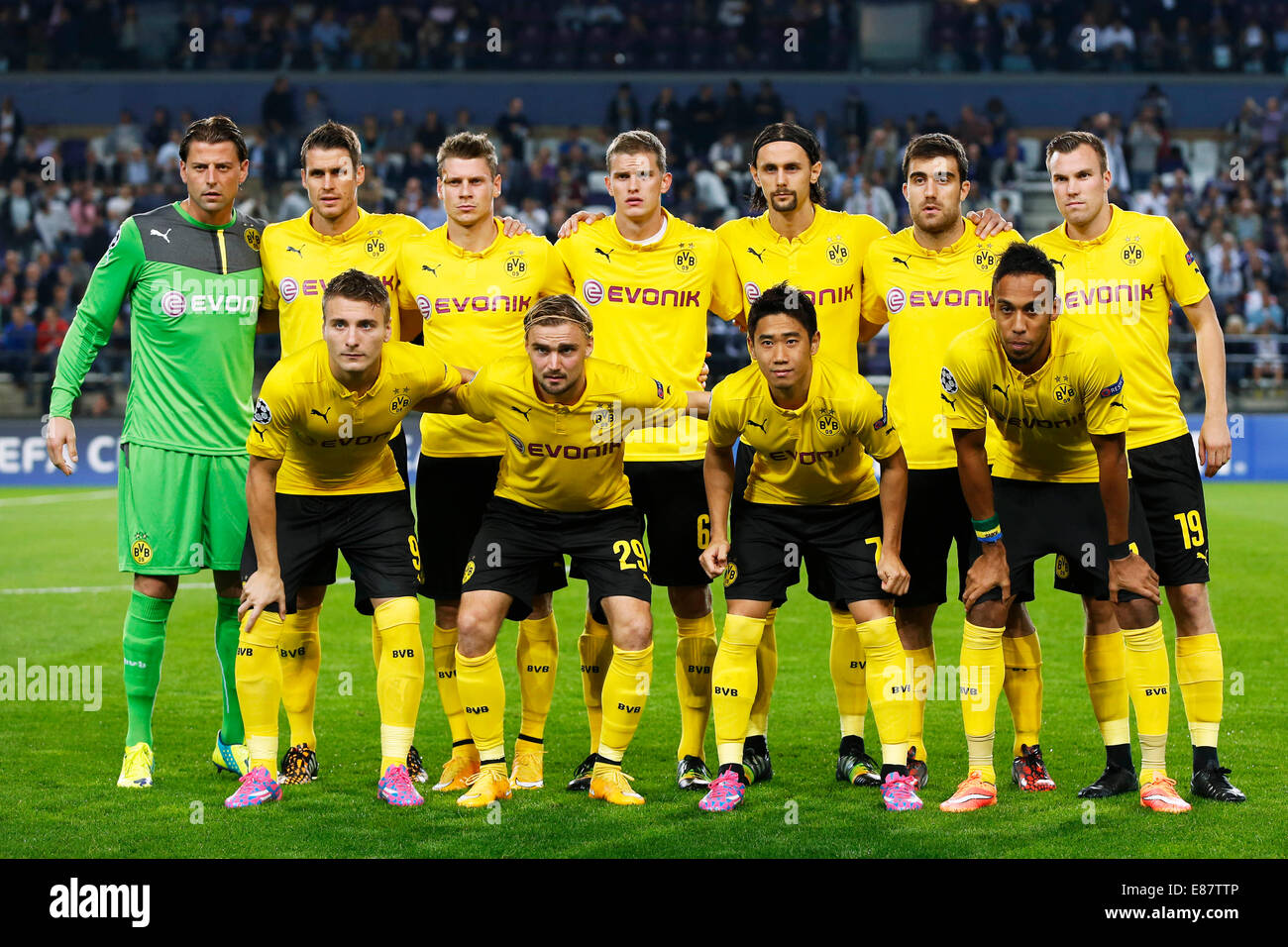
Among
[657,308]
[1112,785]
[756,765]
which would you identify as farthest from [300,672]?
[1112,785]

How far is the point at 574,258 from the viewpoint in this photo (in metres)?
6.10

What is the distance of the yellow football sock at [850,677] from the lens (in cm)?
605

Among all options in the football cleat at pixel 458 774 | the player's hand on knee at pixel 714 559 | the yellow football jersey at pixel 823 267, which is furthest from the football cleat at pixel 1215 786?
the football cleat at pixel 458 774

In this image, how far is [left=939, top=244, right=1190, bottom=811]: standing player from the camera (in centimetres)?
517

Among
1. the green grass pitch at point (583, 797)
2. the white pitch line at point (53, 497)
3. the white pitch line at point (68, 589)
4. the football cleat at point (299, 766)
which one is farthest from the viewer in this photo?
the white pitch line at point (53, 497)

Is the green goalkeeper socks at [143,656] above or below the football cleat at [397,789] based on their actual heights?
above

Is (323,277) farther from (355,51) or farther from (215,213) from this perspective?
(355,51)

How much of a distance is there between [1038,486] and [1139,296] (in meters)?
0.84

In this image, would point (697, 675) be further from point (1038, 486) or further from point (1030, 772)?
point (1038, 486)

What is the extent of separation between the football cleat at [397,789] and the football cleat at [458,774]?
28 centimetres

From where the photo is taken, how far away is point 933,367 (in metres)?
5.82

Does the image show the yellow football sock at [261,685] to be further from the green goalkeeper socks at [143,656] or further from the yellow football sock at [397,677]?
the green goalkeeper socks at [143,656]

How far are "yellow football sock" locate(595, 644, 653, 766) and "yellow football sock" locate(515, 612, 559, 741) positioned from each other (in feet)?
1.21

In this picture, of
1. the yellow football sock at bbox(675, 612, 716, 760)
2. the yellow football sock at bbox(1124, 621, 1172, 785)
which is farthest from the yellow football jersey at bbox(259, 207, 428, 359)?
the yellow football sock at bbox(1124, 621, 1172, 785)
